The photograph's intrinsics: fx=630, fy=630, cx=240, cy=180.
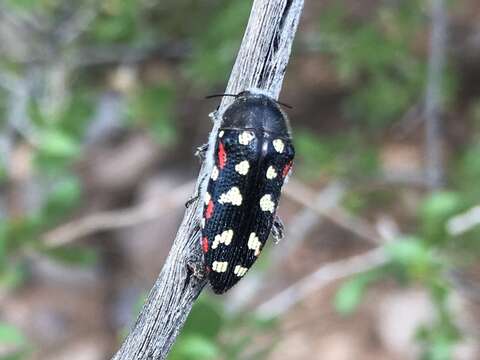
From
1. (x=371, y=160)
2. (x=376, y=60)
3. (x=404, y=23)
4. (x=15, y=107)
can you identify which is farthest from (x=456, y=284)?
(x=15, y=107)

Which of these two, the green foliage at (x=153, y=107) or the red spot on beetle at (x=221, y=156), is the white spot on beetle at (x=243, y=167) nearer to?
the red spot on beetle at (x=221, y=156)

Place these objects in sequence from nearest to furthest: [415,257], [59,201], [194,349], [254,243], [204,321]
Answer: [254,243] < [194,349] < [204,321] < [415,257] < [59,201]

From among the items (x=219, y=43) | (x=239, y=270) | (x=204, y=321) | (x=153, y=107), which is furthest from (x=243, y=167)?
(x=153, y=107)

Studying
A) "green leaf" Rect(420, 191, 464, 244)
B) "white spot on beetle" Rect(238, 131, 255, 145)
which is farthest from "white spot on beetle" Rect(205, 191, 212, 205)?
"green leaf" Rect(420, 191, 464, 244)

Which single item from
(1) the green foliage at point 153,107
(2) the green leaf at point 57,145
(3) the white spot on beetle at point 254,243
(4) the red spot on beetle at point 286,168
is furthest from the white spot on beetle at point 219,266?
(1) the green foliage at point 153,107

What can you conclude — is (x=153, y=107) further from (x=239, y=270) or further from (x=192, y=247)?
(x=192, y=247)

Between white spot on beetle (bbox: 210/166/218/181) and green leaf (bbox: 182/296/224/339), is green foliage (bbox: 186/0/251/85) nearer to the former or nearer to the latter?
green leaf (bbox: 182/296/224/339)
